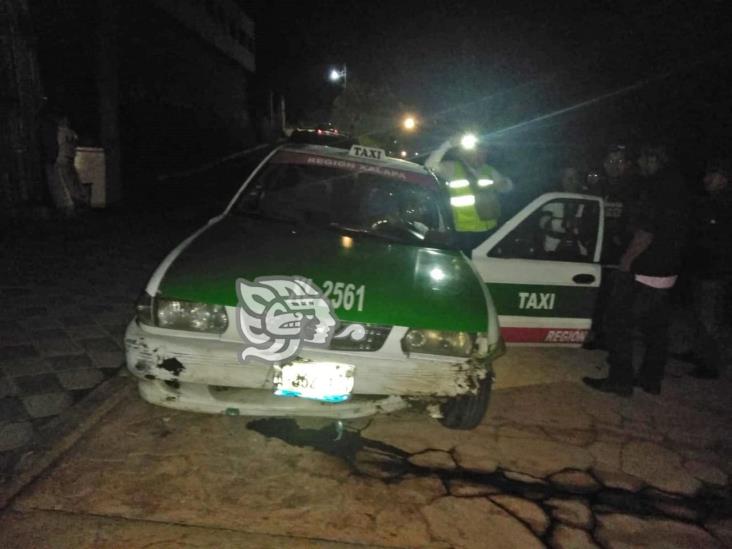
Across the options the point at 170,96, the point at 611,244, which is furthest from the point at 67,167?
the point at 170,96

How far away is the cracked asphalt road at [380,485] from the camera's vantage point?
254 cm

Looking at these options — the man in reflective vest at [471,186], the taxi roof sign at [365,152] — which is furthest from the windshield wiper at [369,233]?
the taxi roof sign at [365,152]

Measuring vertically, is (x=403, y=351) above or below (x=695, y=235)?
below

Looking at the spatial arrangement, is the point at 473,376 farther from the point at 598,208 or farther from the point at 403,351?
the point at 598,208

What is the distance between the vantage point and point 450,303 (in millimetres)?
3279

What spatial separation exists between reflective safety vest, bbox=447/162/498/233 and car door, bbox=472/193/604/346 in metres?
0.57

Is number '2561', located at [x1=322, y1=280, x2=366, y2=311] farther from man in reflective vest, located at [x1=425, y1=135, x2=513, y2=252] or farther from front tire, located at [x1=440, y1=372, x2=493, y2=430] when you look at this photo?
man in reflective vest, located at [x1=425, y1=135, x2=513, y2=252]

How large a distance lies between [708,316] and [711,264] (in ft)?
1.83

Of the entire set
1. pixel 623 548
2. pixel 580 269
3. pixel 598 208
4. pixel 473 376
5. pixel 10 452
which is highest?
pixel 598 208

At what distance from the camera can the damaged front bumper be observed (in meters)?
2.93

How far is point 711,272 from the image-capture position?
16.9 ft

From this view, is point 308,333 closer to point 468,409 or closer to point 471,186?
point 468,409

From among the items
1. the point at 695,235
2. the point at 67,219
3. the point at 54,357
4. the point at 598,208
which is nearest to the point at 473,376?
the point at 598,208

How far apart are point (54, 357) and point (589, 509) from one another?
138 inches
